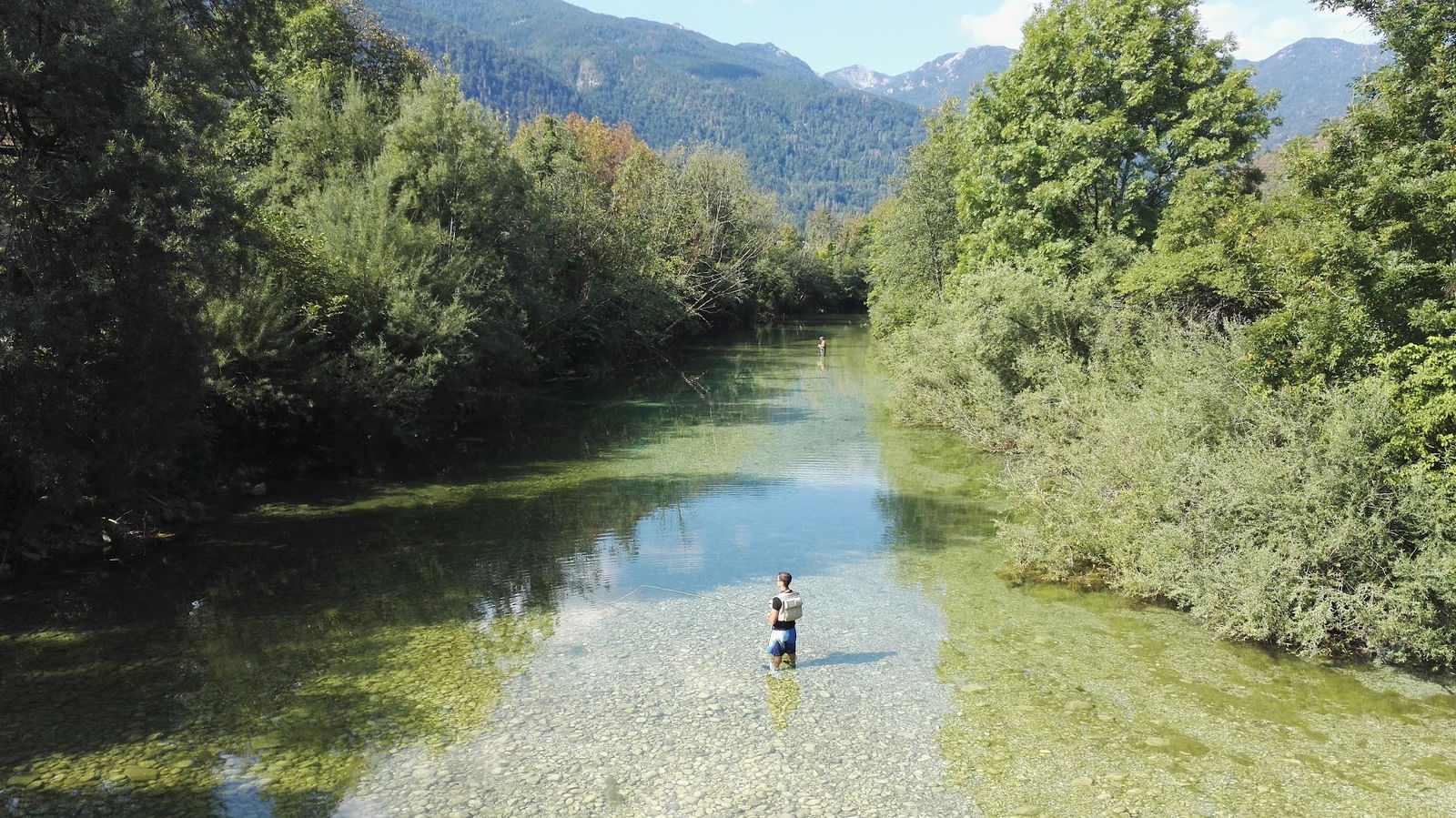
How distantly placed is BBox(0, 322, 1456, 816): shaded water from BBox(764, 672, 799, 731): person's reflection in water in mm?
52

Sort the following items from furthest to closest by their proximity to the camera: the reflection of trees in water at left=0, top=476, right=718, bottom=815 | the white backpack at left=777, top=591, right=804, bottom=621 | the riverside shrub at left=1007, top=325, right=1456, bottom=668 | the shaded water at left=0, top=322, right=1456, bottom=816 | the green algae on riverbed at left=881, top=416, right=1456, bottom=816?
the white backpack at left=777, top=591, right=804, bottom=621 < the riverside shrub at left=1007, top=325, right=1456, bottom=668 < the reflection of trees in water at left=0, top=476, right=718, bottom=815 < the shaded water at left=0, top=322, right=1456, bottom=816 < the green algae on riverbed at left=881, top=416, right=1456, bottom=816

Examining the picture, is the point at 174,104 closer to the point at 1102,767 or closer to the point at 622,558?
the point at 622,558

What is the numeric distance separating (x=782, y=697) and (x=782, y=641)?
847 mm

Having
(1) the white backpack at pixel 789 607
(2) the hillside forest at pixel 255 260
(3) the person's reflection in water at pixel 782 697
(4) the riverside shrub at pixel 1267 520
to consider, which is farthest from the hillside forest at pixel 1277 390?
(2) the hillside forest at pixel 255 260

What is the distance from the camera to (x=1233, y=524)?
493 inches

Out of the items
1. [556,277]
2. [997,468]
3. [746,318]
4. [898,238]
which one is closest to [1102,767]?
[997,468]

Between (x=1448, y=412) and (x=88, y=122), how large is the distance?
19.6 metres

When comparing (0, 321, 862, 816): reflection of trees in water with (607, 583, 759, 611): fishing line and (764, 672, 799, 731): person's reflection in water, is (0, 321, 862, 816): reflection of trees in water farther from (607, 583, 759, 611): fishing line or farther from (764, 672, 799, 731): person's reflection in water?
(607, 583, 759, 611): fishing line

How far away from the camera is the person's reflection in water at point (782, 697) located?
10.9 meters

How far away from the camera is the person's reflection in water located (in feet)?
35.6

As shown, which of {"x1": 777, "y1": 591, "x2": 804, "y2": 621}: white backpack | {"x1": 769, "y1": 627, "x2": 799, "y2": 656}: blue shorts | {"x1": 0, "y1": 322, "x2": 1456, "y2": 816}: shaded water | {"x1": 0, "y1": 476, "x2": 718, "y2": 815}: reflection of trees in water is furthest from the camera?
{"x1": 769, "y1": 627, "x2": 799, "y2": 656}: blue shorts

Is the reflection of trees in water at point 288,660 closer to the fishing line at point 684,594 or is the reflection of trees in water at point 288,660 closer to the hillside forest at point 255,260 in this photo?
the fishing line at point 684,594

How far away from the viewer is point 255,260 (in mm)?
18359

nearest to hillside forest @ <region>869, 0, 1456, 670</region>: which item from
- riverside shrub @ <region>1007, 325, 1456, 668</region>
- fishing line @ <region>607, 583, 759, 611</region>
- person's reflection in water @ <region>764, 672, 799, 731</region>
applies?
riverside shrub @ <region>1007, 325, 1456, 668</region>
